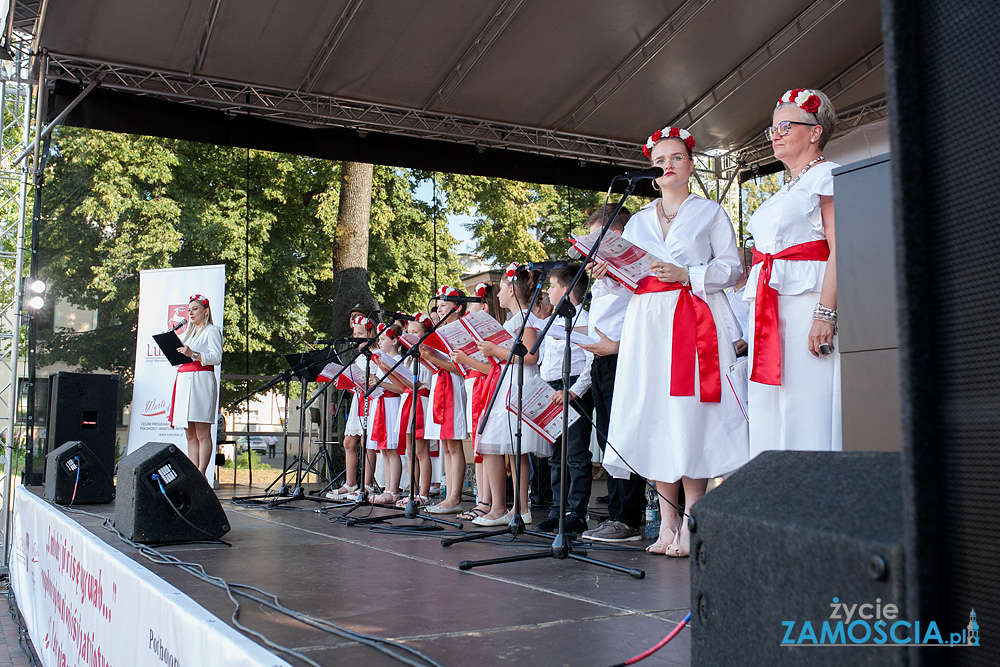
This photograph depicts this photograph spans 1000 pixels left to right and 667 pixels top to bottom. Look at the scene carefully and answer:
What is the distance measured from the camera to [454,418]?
5652 millimetres

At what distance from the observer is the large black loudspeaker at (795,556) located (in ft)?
2.88

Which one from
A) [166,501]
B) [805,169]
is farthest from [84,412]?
[805,169]

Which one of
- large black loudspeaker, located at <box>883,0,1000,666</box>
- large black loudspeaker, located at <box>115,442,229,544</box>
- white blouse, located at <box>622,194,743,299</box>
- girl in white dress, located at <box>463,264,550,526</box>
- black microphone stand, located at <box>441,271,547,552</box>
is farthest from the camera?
girl in white dress, located at <box>463,264,550,526</box>

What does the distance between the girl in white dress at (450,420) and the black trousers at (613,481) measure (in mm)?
1417

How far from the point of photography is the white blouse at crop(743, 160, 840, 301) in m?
2.74

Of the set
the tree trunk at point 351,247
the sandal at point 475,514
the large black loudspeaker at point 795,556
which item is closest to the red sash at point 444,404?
the sandal at point 475,514

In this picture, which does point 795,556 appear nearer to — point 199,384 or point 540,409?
point 540,409

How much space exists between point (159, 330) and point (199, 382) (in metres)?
2.16

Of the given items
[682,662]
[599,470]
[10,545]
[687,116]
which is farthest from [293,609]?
[687,116]

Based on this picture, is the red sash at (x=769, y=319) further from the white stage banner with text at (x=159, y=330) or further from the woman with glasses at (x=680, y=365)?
the white stage banner with text at (x=159, y=330)

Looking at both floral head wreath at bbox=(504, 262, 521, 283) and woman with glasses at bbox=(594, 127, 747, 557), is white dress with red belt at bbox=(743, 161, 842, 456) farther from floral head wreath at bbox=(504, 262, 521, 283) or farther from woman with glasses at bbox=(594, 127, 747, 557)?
floral head wreath at bbox=(504, 262, 521, 283)

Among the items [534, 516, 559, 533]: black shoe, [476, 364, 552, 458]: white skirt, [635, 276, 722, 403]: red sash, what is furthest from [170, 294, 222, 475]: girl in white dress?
[635, 276, 722, 403]: red sash

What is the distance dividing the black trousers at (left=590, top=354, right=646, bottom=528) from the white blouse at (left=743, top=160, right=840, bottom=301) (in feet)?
4.63

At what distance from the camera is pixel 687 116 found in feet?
28.4
